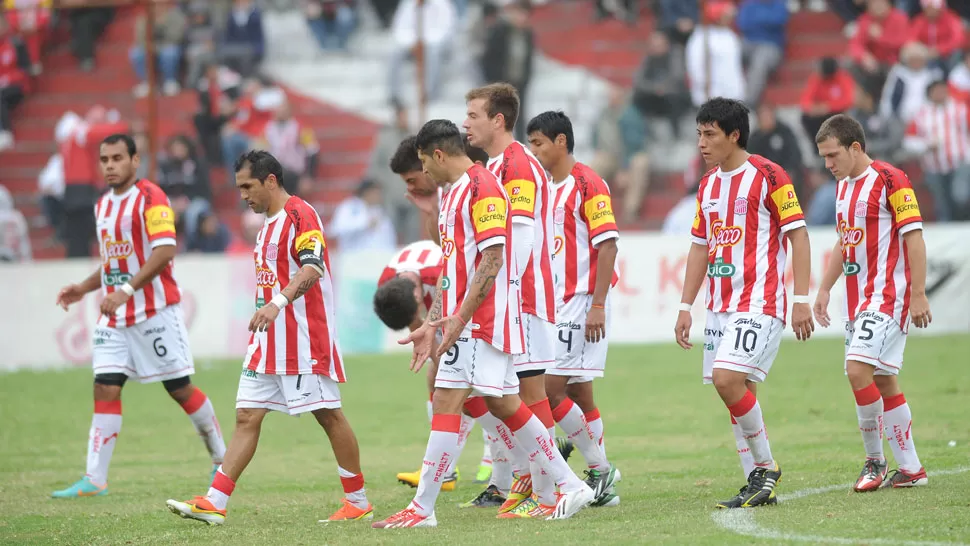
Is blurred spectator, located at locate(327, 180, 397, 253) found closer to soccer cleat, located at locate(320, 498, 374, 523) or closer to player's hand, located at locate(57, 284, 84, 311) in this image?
player's hand, located at locate(57, 284, 84, 311)

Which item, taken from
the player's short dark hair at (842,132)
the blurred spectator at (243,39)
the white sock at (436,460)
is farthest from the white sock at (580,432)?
the blurred spectator at (243,39)

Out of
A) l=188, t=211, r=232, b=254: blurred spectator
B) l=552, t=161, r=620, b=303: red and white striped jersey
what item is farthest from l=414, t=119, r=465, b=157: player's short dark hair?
l=188, t=211, r=232, b=254: blurred spectator

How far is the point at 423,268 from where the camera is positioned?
339 inches

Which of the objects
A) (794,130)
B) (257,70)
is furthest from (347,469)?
(257,70)

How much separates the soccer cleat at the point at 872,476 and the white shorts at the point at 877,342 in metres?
0.59

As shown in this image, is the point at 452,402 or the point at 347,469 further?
the point at 347,469

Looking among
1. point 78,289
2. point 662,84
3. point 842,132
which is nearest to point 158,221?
point 78,289

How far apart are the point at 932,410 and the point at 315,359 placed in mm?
6203

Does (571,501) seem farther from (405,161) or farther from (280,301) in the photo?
(405,161)

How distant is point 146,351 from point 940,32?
14243mm

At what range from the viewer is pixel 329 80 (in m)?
22.6

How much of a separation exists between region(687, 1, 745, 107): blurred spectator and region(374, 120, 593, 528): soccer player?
40.3 ft

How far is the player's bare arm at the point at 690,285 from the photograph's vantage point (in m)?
7.87

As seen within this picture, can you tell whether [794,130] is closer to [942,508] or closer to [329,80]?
[329,80]
